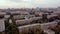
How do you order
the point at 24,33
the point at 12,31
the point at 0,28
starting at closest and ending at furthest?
the point at 12,31
the point at 24,33
the point at 0,28

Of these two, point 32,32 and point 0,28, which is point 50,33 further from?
point 0,28

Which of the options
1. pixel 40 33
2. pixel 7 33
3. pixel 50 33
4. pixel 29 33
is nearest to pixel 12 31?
pixel 7 33

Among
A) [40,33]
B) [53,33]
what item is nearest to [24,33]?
[40,33]

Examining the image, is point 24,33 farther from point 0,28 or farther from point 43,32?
point 0,28

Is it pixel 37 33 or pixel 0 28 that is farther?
pixel 0 28

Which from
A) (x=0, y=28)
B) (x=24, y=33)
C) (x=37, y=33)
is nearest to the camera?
(x=37, y=33)

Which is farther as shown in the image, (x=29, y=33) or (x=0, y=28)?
(x=0, y=28)

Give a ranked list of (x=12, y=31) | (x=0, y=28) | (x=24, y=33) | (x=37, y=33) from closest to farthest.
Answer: (x=12, y=31)
(x=37, y=33)
(x=24, y=33)
(x=0, y=28)

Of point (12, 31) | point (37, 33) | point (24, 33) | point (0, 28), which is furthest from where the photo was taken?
point (0, 28)

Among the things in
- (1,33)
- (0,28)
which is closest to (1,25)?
(0,28)
